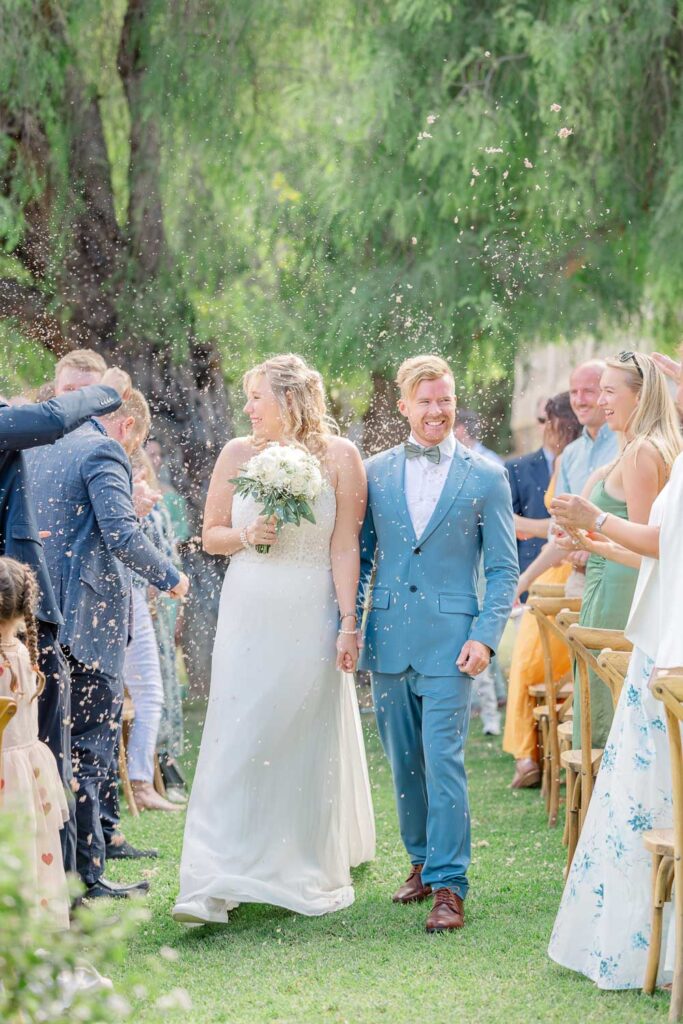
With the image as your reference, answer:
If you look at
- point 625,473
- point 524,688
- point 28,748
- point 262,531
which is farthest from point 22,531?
point 524,688

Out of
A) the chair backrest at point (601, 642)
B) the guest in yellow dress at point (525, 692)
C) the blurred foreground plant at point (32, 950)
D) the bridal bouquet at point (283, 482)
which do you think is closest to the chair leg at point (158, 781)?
the guest in yellow dress at point (525, 692)

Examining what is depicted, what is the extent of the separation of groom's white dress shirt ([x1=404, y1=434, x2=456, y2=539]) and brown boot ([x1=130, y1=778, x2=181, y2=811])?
2.95m

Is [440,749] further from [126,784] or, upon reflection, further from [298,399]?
[126,784]

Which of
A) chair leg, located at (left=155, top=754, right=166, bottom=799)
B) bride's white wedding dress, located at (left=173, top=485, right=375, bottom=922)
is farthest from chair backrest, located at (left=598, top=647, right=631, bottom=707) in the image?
chair leg, located at (left=155, top=754, right=166, bottom=799)

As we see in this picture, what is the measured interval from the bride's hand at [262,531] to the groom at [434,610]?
435mm

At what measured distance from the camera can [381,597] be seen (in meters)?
5.39

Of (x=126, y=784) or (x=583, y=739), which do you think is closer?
(x=583, y=739)

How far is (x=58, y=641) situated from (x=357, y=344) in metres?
5.73

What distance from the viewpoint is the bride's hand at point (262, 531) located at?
5273 mm

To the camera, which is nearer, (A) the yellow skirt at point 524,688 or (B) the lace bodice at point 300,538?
(B) the lace bodice at point 300,538

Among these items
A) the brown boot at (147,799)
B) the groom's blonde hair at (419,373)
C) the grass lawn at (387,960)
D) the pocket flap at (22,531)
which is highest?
the groom's blonde hair at (419,373)

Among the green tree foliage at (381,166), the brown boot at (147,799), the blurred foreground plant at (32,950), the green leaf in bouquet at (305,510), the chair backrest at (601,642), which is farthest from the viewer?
the green tree foliage at (381,166)

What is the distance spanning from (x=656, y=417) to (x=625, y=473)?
0.26 m

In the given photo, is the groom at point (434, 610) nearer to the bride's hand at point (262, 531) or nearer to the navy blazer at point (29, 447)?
the bride's hand at point (262, 531)
